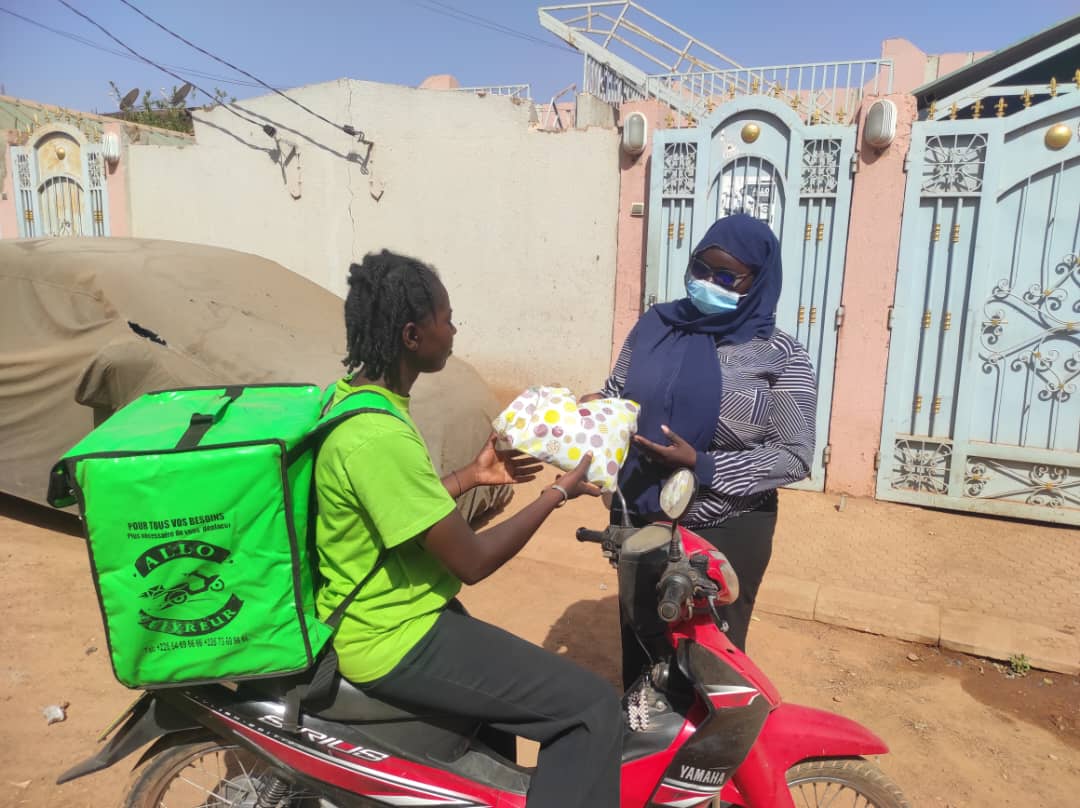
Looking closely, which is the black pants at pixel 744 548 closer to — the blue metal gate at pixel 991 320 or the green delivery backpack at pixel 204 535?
the green delivery backpack at pixel 204 535

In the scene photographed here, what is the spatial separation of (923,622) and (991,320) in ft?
7.62

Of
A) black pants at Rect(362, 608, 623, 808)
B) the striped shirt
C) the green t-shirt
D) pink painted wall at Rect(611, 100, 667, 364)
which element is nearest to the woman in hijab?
the striped shirt

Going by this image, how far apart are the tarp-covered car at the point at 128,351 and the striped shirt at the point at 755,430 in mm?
2392

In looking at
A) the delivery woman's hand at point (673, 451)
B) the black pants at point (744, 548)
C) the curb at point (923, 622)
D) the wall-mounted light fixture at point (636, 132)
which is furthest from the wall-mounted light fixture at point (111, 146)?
the black pants at point (744, 548)

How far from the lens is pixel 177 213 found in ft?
28.3

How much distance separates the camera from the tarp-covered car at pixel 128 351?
167 inches

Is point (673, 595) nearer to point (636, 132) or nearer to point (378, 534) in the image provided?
point (378, 534)

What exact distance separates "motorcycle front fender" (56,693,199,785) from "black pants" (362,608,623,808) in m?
0.53

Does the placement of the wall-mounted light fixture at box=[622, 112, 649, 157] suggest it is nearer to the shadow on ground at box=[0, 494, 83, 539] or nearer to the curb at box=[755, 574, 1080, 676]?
the curb at box=[755, 574, 1080, 676]

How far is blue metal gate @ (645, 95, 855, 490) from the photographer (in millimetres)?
5320

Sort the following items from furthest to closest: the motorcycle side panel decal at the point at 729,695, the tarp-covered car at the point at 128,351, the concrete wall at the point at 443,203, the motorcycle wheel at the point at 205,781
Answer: the concrete wall at the point at 443,203 → the tarp-covered car at the point at 128,351 → the motorcycle wheel at the point at 205,781 → the motorcycle side panel decal at the point at 729,695

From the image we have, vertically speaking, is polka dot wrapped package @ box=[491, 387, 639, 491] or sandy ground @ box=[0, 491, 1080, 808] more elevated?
polka dot wrapped package @ box=[491, 387, 639, 491]

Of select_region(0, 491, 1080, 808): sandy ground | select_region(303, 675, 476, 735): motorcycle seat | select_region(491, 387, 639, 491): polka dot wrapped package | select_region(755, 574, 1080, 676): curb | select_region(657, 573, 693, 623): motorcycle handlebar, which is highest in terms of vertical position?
select_region(491, 387, 639, 491): polka dot wrapped package

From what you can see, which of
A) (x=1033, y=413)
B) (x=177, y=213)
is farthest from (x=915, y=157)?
(x=177, y=213)
